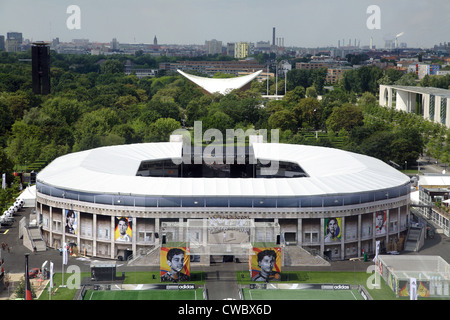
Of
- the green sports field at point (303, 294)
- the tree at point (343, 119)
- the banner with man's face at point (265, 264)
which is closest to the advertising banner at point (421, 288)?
the green sports field at point (303, 294)

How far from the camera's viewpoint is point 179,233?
115 feet

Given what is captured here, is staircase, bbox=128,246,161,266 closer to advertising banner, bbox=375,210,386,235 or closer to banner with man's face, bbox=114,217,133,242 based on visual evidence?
banner with man's face, bbox=114,217,133,242

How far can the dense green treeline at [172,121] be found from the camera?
2835 inches

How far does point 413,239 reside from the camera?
134 feet

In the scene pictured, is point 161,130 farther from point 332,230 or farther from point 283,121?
point 332,230

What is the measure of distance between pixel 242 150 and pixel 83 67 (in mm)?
143283

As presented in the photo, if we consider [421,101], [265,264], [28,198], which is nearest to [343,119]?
[421,101]

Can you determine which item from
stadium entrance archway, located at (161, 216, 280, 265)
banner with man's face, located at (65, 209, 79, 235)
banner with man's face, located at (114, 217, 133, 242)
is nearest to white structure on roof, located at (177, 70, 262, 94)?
banner with man's face, located at (65, 209, 79, 235)

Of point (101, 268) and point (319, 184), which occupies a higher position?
point (319, 184)

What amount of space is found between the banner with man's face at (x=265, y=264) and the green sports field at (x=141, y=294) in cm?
332

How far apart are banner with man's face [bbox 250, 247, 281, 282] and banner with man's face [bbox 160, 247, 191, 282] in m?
3.34

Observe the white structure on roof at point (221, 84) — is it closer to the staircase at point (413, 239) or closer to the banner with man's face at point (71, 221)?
the staircase at point (413, 239)
